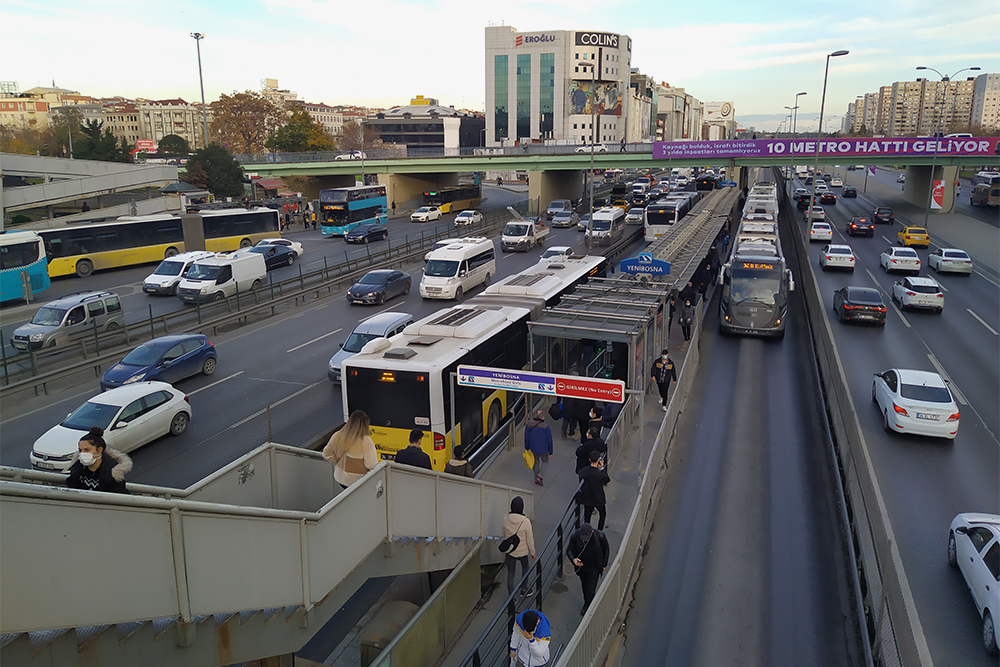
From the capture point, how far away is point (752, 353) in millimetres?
22766

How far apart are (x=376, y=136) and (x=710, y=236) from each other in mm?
124975

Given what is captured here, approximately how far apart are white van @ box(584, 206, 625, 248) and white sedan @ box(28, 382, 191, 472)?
3109 centimetres

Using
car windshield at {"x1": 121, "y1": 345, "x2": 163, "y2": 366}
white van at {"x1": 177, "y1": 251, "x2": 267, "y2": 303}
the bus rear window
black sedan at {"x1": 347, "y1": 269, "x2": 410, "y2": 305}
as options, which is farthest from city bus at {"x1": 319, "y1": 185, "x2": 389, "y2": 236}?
the bus rear window

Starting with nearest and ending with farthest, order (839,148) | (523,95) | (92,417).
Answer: (92,417) → (839,148) → (523,95)

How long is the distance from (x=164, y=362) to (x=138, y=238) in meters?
21.2

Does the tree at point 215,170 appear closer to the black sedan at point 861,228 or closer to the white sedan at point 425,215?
the white sedan at point 425,215

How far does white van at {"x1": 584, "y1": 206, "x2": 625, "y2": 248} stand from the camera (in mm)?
44906

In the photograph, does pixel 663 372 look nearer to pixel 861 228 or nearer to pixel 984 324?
pixel 984 324

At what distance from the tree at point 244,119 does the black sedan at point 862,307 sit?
8765 cm

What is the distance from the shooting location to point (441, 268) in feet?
99.1

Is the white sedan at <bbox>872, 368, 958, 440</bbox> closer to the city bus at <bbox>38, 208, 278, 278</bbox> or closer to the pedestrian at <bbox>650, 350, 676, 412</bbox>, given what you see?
the pedestrian at <bbox>650, 350, 676, 412</bbox>

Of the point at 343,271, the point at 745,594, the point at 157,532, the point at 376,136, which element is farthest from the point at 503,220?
the point at 376,136

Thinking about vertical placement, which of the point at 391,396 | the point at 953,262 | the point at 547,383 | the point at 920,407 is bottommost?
the point at 920,407

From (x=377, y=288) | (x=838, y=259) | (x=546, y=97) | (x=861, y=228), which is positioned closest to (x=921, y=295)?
(x=838, y=259)
